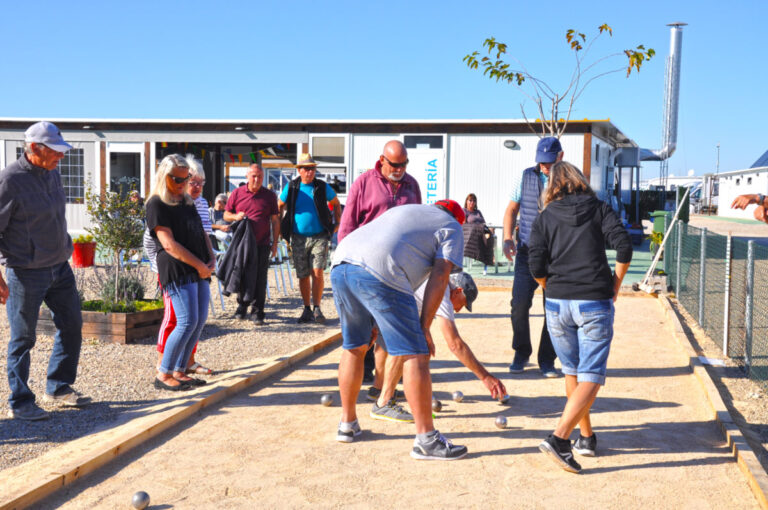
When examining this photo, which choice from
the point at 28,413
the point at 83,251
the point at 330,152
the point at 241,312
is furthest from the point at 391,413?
the point at 330,152

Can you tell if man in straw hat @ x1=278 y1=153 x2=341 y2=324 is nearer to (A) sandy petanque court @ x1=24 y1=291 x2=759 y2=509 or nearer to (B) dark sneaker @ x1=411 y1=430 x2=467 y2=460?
(A) sandy petanque court @ x1=24 y1=291 x2=759 y2=509

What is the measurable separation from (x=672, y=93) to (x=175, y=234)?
127 feet

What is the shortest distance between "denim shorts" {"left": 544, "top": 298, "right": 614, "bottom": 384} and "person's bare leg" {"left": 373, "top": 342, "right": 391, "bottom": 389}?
60.6 inches

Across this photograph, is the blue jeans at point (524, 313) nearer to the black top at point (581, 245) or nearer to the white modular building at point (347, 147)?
the black top at point (581, 245)

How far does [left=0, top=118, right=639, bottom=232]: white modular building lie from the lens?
19188mm

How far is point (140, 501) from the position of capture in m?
3.47

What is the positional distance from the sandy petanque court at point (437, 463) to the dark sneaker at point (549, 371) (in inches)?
8.7

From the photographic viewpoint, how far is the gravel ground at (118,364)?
4586 mm

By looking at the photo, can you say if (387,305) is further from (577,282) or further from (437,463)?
(577,282)

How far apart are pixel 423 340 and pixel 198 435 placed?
5.25 ft

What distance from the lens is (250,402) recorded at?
5.52 metres

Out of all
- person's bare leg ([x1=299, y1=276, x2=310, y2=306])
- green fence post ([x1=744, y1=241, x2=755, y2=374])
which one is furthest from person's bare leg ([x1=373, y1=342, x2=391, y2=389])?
green fence post ([x1=744, y1=241, x2=755, y2=374])

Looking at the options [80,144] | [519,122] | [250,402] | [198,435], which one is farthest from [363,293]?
[80,144]

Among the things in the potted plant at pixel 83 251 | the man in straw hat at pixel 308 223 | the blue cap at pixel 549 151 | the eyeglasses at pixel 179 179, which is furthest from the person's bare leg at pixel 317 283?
the potted plant at pixel 83 251
